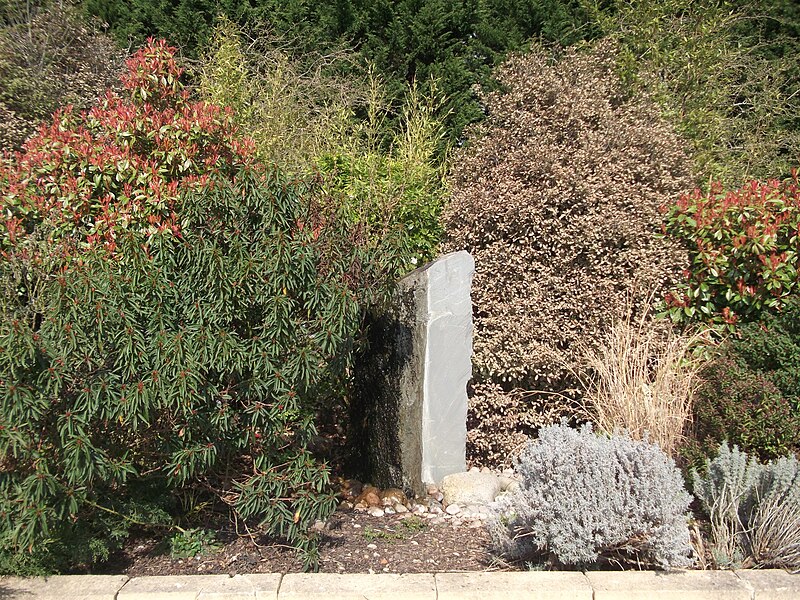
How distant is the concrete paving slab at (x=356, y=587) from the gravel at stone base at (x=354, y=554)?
0.79ft

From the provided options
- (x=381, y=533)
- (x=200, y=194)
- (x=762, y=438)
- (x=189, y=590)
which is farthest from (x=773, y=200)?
(x=189, y=590)

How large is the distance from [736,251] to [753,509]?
6.63 ft

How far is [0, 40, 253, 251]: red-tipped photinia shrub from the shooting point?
4195mm

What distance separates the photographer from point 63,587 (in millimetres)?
3076

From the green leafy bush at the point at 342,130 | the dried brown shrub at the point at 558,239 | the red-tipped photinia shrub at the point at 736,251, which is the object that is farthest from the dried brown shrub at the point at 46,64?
the red-tipped photinia shrub at the point at 736,251

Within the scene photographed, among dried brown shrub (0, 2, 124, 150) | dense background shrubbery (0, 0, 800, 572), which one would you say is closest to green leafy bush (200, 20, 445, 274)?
dense background shrubbery (0, 0, 800, 572)

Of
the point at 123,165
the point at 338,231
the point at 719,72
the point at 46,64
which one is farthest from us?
the point at 719,72

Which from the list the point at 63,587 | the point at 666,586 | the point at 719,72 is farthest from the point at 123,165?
the point at 719,72

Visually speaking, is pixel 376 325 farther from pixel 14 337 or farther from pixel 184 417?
pixel 14 337

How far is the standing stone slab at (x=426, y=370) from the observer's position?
14.4 ft

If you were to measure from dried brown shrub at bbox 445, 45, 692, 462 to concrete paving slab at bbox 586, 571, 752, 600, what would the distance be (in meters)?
1.78

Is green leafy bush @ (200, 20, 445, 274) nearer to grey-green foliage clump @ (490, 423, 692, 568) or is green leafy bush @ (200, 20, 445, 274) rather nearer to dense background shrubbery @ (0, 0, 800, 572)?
dense background shrubbery @ (0, 0, 800, 572)

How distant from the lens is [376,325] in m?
4.70

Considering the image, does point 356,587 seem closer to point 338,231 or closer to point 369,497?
point 369,497
